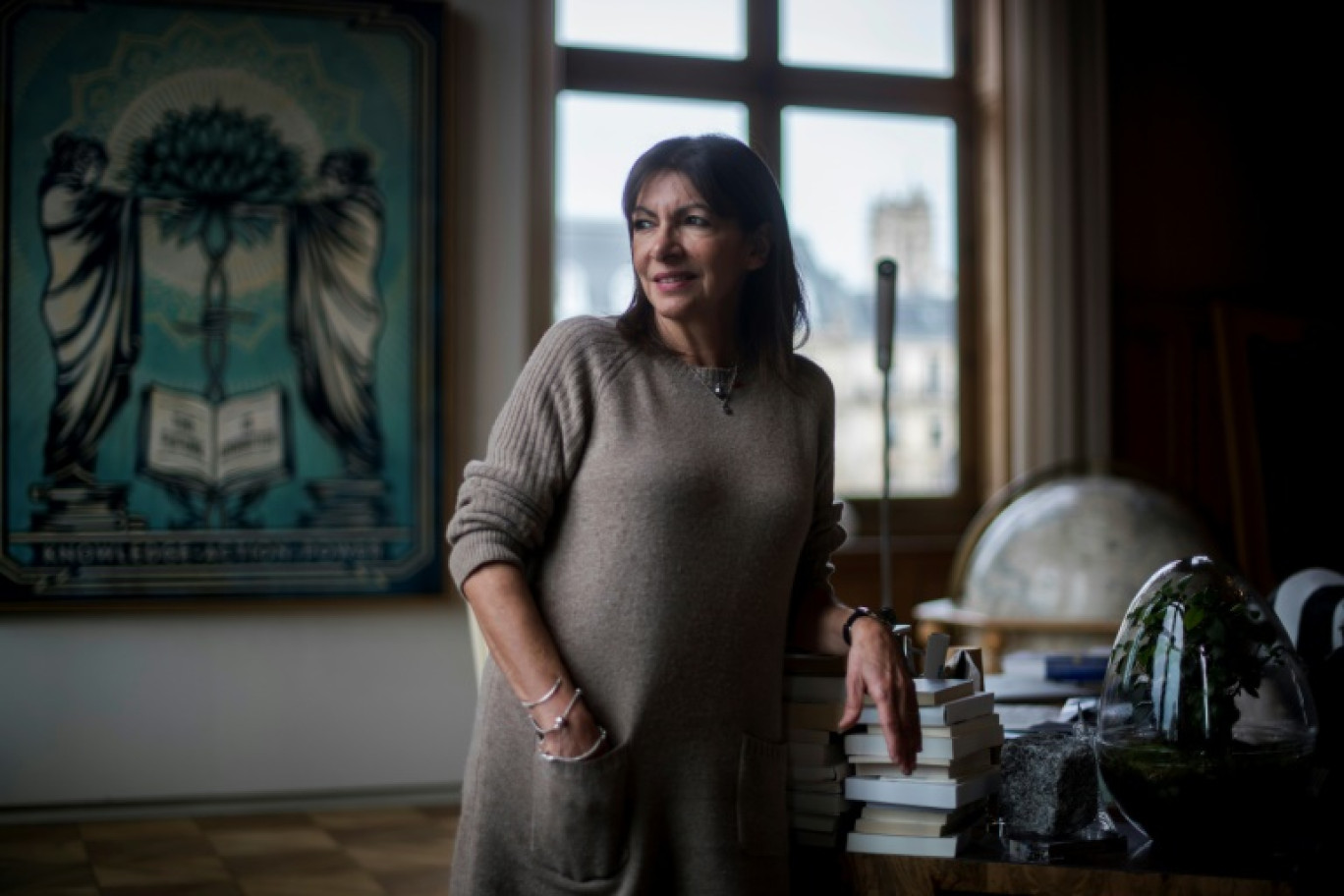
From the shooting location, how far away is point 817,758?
1.97 metres

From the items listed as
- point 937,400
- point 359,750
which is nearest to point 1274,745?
point 359,750

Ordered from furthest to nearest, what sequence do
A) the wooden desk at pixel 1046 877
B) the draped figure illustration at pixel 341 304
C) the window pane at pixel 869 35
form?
the window pane at pixel 869 35, the draped figure illustration at pixel 341 304, the wooden desk at pixel 1046 877

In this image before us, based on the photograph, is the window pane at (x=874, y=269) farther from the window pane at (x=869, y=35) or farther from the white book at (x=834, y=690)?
the white book at (x=834, y=690)

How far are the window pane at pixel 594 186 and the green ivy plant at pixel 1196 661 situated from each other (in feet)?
13.7

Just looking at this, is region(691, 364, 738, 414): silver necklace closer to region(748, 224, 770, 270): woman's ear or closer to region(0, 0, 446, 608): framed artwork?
region(748, 224, 770, 270): woman's ear

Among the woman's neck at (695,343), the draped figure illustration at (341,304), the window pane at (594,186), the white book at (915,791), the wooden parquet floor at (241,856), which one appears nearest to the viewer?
the white book at (915,791)

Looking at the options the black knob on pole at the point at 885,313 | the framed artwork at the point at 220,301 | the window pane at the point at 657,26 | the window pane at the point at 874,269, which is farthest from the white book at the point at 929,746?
the window pane at the point at 657,26

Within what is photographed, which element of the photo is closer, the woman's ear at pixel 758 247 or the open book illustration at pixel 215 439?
the woman's ear at pixel 758 247

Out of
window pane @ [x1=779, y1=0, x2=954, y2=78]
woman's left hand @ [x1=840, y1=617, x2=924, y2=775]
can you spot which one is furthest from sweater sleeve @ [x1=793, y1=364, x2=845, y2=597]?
window pane @ [x1=779, y1=0, x2=954, y2=78]

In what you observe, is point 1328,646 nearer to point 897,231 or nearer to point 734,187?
point 734,187

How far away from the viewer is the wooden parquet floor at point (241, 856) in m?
4.06

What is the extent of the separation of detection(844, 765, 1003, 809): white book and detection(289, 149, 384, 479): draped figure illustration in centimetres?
346

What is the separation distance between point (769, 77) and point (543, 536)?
4.67m

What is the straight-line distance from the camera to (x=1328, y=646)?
8.34 ft
